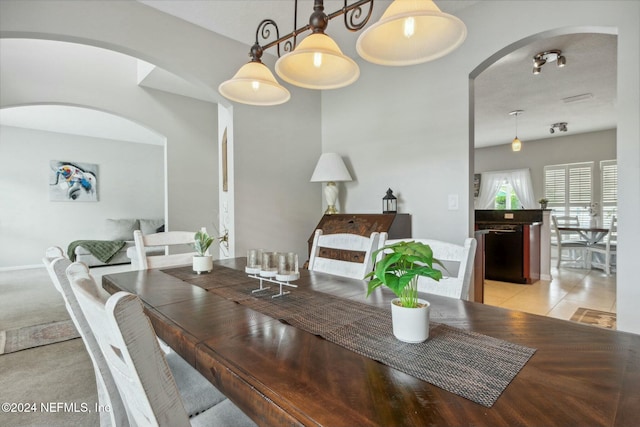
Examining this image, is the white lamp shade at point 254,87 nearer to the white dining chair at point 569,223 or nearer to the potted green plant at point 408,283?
the potted green plant at point 408,283

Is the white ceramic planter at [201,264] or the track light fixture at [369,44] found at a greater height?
the track light fixture at [369,44]

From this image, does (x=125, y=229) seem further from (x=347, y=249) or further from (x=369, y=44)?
(x=369, y=44)

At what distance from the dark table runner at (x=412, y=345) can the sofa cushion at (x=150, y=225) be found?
6.39m

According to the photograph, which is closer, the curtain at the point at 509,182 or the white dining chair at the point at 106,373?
the white dining chair at the point at 106,373

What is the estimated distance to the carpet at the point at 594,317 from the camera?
289 centimetres

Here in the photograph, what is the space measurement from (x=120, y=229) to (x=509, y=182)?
9010 mm

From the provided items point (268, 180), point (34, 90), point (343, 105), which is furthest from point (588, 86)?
point (34, 90)

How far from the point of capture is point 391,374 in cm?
68

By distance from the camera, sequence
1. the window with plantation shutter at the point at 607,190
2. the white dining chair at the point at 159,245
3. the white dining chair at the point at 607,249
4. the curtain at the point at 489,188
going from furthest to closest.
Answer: the curtain at the point at 489,188
the window with plantation shutter at the point at 607,190
the white dining chair at the point at 607,249
the white dining chair at the point at 159,245

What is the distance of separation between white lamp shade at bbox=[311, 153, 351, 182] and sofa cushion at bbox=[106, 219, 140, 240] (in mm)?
5285

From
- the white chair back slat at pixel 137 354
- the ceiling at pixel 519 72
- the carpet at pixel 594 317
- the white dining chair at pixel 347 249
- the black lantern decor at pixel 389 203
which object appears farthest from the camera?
the carpet at pixel 594 317

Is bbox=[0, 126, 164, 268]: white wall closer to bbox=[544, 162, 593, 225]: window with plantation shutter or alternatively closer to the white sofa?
the white sofa

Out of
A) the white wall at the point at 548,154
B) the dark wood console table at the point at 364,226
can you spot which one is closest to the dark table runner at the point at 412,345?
the dark wood console table at the point at 364,226

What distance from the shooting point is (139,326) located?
1.62 ft
